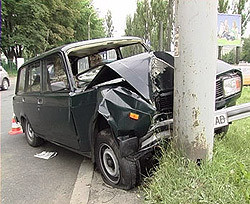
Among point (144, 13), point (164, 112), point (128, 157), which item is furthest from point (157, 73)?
point (144, 13)

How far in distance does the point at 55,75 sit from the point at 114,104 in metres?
1.62

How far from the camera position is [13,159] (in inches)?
190

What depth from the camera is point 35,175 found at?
4055mm

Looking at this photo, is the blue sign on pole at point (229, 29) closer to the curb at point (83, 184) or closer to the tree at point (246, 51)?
the curb at point (83, 184)

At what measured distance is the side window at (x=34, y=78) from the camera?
4.71m

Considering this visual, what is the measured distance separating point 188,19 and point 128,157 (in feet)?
5.27

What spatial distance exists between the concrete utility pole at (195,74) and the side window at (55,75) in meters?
1.76

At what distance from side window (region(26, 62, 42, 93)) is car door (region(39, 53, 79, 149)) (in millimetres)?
296

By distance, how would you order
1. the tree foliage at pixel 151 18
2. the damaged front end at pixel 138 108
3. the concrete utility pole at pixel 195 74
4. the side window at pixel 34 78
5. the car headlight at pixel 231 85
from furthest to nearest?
the tree foliage at pixel 151 18, the side window at pixel 34 78, the car headlight at pixel 231 85, the damaged front end at pixel 138 108, the concrete utility pole at pixel 195 74

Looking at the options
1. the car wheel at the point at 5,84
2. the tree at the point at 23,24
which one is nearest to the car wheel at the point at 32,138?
the car wheel at the point at 5,84

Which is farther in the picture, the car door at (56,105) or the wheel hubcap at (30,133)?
the wheel hubcap at (30,133)

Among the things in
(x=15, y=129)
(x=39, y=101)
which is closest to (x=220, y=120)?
(x=39, y=101)

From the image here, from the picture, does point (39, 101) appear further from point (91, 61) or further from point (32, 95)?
point (91, 61)

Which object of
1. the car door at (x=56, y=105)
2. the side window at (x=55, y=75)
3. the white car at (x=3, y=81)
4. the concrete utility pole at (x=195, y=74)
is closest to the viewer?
the concrete utility pole at (x=195, y=74)
